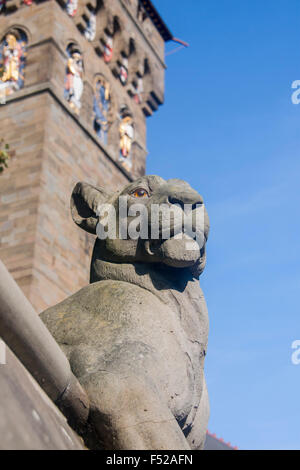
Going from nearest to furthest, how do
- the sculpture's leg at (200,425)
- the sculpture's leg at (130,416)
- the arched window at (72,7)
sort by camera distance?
the sculpture's leg at (130,416), the sculpture's leg at (200,425), the arched window at (72,7)

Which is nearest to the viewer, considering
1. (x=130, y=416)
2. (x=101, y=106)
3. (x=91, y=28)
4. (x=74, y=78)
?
(x=130, y=416)

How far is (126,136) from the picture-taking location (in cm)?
2000

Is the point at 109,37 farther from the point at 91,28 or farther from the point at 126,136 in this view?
the point at 126,136

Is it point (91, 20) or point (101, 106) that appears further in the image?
point (91, 20)

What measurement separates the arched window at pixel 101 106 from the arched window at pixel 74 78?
0.95m

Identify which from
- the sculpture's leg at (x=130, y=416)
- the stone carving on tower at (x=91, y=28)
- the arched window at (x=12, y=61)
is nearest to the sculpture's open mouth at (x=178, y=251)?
the sculpture's leg at (x=130, y=416)

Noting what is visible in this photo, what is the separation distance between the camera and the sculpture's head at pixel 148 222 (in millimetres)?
2664

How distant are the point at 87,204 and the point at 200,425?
0.93 m

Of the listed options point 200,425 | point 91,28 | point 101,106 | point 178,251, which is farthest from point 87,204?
point 91,28

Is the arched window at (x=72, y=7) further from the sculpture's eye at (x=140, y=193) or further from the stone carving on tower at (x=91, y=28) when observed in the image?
the sculpture's eye at (x=140, y=193)

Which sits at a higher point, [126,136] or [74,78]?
[74,78]

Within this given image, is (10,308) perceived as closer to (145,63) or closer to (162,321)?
(162,321)

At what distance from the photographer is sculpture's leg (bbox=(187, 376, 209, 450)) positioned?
2617 mm

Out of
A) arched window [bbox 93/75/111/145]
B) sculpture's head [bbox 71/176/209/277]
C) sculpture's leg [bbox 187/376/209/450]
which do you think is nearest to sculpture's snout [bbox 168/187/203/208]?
sculpture's head [bbox 71/176/209/277]
